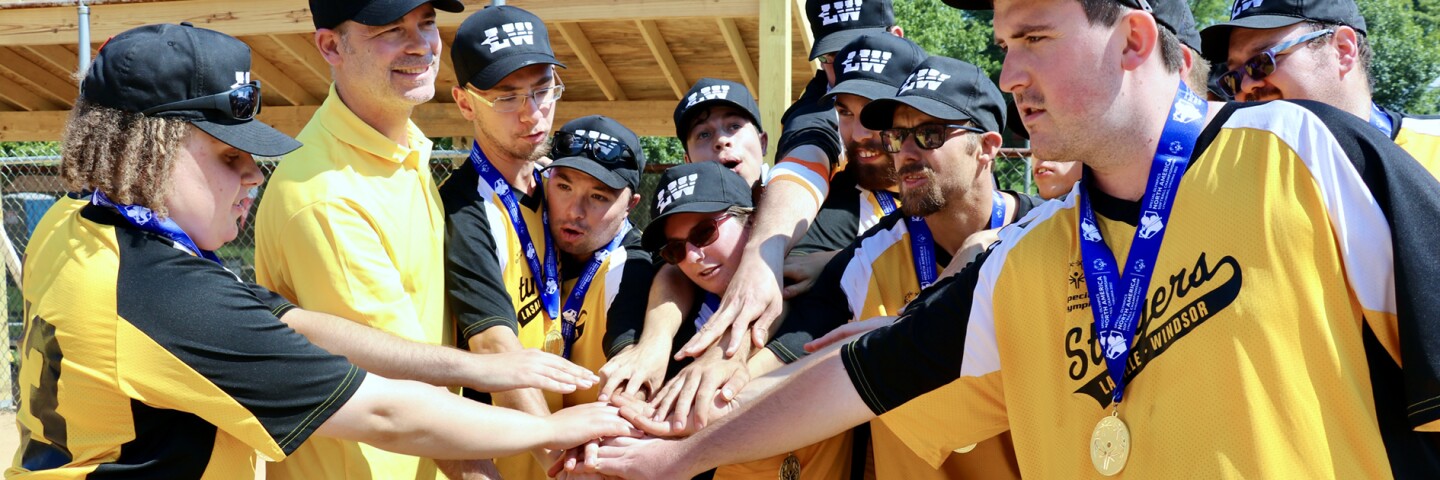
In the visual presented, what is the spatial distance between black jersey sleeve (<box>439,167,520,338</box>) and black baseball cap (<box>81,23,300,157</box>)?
98cm

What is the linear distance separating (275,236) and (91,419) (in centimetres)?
89

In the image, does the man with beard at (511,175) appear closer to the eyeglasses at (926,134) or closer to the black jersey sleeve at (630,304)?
the black jersey sleeve at (630,304)

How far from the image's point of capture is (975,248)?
3.49 metres

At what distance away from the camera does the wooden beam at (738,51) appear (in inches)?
325

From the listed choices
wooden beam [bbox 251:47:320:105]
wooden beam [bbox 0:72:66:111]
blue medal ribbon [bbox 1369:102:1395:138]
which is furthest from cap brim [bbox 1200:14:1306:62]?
wooden beam [bbox 0:72:66:111]

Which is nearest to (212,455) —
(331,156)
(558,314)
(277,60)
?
(331,156)

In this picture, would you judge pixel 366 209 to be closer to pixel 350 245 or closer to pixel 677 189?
pixel 350 245

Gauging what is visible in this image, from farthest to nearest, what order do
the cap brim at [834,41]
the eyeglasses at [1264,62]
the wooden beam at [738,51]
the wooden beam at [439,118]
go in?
1. the wooden beam at [439,118]
2. the wooden beam at [738,51]
3. the cap brim at [834,41]
4. the eyeglasses at [1264,62]

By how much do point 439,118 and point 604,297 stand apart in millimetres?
8564

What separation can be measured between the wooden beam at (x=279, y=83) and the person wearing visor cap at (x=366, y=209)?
7.48 m

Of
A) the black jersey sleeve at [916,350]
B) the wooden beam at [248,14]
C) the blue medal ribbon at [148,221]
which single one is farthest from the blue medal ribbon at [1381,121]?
the wooden beam at [248,14]

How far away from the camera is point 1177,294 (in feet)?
7.28

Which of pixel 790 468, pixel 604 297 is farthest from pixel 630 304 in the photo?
Result: pixel 790 468

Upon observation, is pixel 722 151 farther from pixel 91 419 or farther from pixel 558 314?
pixel 91 419
